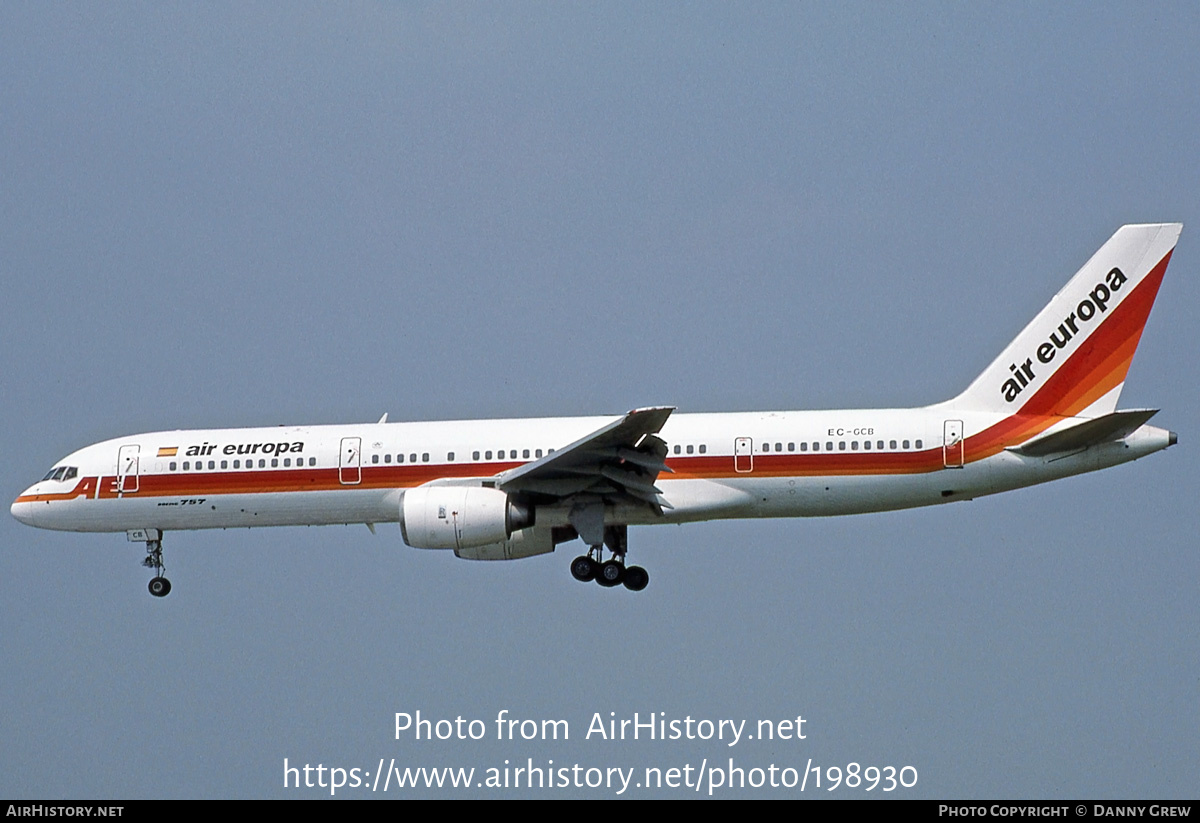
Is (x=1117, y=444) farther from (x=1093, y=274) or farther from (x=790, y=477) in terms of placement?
(x=790, y=477)

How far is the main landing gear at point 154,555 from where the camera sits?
121 feet

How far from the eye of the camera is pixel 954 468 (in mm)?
33188

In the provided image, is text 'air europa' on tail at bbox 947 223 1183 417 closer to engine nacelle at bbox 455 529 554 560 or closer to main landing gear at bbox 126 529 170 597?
engine nacelle at bbox 455 529 554 560

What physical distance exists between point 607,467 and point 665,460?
143cm

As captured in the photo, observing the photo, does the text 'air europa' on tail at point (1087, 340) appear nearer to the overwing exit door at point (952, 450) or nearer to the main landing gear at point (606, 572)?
the overwing exit door at point (952, 450)

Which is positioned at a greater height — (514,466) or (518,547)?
(514,466)

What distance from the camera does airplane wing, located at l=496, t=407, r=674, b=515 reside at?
32.2 meters

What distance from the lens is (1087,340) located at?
3409cm

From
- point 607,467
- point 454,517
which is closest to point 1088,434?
point 607,467

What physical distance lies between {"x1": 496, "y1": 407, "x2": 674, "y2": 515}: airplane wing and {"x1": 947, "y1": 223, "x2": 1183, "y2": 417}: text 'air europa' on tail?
6524mm

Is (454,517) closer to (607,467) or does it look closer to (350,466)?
(607,467)

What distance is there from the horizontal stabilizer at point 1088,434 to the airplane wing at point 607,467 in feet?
24.0

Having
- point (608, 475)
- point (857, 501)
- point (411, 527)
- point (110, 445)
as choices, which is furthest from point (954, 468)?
point (110, 445)

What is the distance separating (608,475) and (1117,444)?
33.3 ft
